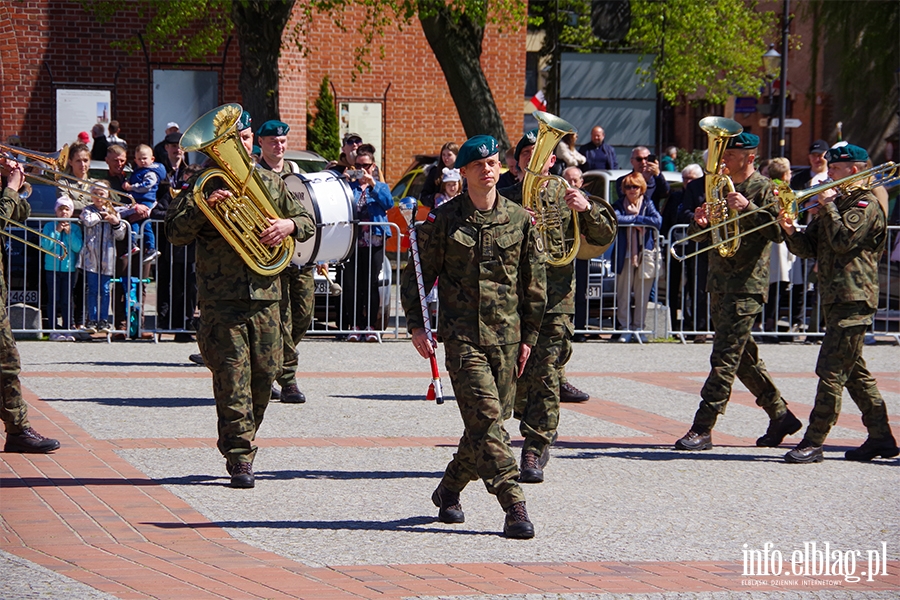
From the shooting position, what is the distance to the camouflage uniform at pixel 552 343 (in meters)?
7.39

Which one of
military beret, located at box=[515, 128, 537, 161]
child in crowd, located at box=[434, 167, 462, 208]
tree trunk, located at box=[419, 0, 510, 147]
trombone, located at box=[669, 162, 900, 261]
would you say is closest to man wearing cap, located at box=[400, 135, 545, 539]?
military beret, located at box=[515, 128, 537, 161]

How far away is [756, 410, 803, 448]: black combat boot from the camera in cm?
863

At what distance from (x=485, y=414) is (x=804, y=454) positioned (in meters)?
2.90

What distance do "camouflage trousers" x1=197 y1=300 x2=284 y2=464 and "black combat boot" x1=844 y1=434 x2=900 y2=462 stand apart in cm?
370

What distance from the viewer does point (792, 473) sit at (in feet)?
25.7

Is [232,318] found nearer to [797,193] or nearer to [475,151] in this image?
[475,151]

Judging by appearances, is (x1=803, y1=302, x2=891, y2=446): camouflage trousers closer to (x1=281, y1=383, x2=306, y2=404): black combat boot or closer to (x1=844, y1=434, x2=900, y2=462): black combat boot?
(x1=844, y1=434, x2=900, y2=462): black combat boot

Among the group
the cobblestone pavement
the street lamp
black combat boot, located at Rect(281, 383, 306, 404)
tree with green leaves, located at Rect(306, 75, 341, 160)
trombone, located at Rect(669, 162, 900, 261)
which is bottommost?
the cobblestone pavement

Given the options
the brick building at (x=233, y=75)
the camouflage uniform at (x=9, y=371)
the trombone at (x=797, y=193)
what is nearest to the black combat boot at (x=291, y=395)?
the camouflage uniform at (x=9, y=371)

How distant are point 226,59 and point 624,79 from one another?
24.3 feet

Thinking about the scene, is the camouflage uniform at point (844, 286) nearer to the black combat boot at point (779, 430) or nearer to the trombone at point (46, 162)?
the black combat boot at point (779, 430)

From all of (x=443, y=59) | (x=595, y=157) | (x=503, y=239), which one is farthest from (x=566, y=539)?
(x=443, y=59)

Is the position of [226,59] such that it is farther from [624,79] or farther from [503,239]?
[503,239]

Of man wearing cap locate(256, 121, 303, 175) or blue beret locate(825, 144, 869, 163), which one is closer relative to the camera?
blue beret locate(825, 144, 869, 163)
